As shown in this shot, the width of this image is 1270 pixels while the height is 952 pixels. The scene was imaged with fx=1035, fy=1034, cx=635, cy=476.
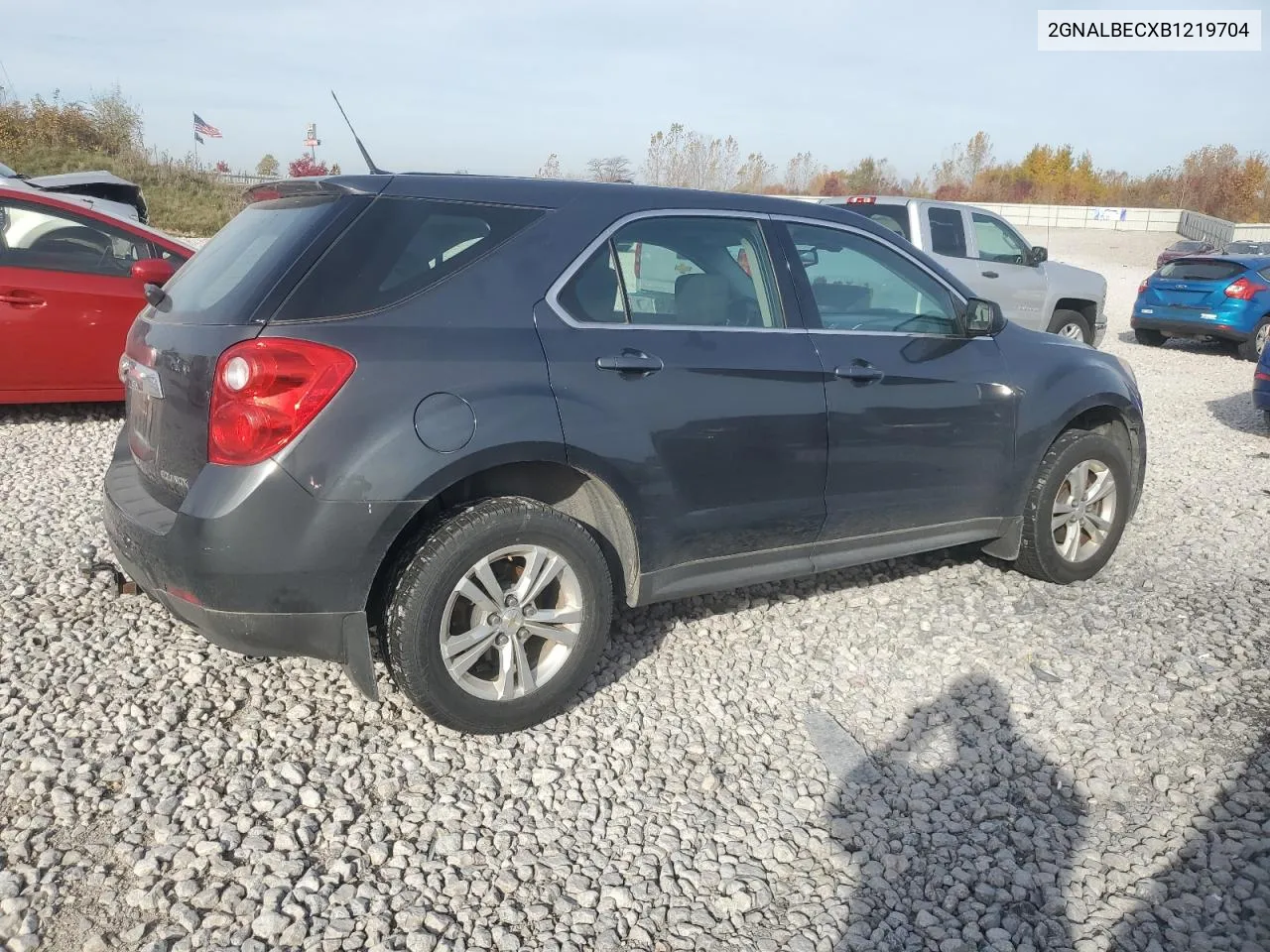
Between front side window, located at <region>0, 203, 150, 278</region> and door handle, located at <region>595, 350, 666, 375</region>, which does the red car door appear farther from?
door handle, located at <region>595, 350, 666, 375</region>

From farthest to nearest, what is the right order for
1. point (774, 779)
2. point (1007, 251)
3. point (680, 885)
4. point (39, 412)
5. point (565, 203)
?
point (1007, 251) < point (39, 412) < point (565, 203) < point (774, 779) < point (680, 885)

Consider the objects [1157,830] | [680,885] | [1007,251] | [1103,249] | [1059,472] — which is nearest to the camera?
[680,885]

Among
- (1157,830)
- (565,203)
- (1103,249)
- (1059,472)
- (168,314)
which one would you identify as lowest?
(1103,249)

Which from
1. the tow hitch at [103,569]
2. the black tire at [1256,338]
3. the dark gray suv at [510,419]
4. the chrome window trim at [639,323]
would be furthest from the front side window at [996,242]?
the tow hitch at [103,569]

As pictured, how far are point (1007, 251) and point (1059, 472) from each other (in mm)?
7417

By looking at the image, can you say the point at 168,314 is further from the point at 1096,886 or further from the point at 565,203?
the point at 1096,886

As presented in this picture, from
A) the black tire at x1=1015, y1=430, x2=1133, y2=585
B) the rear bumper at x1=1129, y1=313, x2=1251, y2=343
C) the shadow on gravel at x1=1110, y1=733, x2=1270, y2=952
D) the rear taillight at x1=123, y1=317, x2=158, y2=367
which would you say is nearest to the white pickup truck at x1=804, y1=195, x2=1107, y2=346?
the rear bumper at x1=1129, y1=313, x2=1251, y2=343

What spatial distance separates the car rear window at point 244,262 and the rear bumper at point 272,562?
21.6 inches

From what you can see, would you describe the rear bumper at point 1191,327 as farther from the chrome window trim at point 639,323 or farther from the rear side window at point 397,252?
the rear side window at point 397,252

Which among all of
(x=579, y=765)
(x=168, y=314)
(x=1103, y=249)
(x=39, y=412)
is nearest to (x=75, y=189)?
(x=39, y=412)

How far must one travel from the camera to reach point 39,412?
767cm

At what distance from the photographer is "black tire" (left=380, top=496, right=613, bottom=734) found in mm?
3141

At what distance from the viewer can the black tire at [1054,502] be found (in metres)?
4.80

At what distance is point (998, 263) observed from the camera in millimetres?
11266
